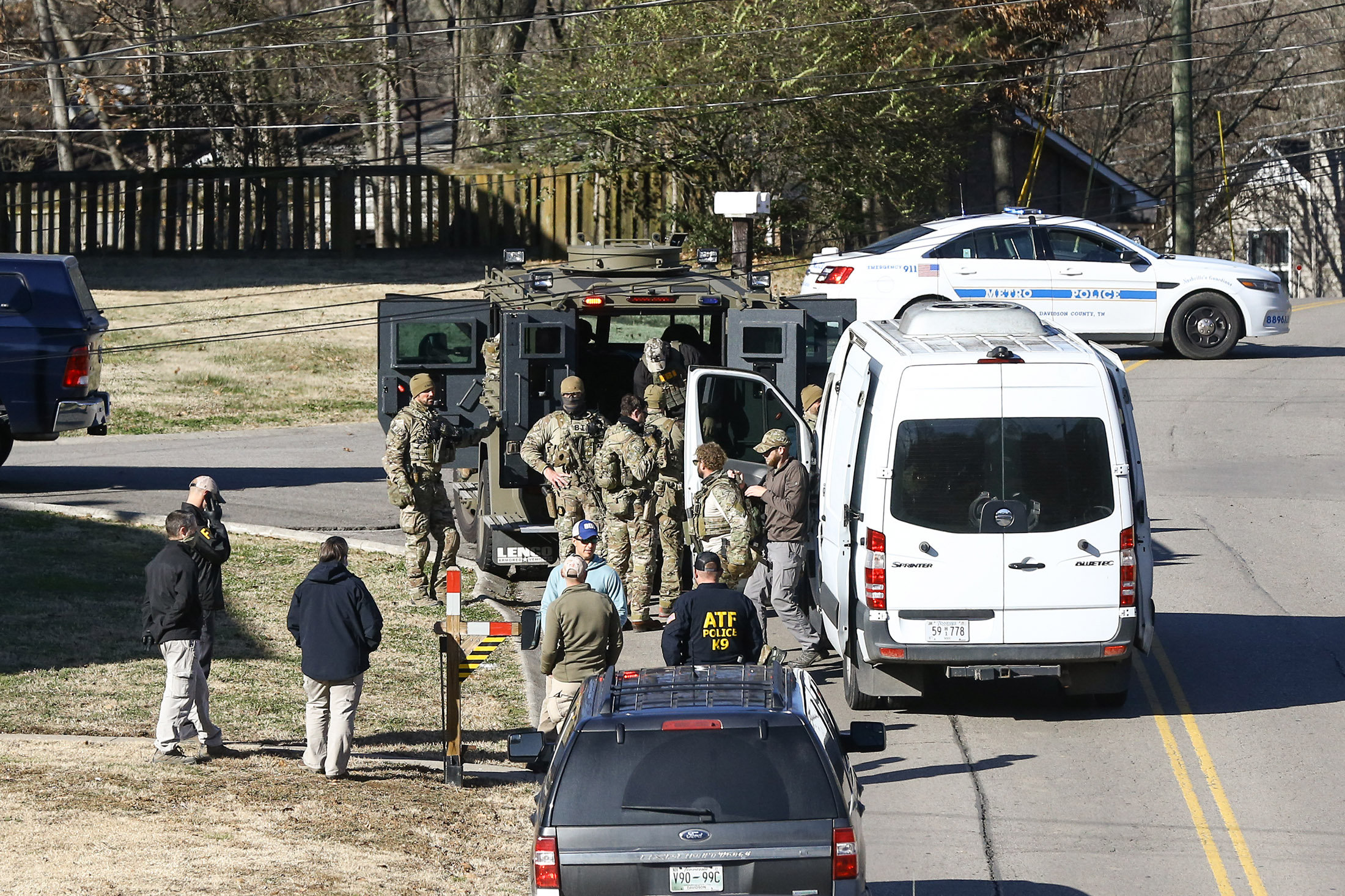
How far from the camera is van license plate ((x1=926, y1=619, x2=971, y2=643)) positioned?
1027cm

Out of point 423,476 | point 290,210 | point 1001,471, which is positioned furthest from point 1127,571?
point 290,210

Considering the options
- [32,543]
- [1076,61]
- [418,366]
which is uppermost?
[1076,61]

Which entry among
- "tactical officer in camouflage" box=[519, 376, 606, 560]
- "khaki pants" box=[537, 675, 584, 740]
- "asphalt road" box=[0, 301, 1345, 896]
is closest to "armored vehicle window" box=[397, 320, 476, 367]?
"tactical officer in camouflage" box=[519, 376, 606, 560]

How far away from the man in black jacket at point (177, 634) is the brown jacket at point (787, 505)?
4.23 meters

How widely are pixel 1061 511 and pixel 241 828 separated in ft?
17.0

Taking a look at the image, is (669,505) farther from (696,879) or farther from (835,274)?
(835,274)

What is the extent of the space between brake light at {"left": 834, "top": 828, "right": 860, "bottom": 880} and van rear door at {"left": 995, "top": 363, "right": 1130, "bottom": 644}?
437 cm

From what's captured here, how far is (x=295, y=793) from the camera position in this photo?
9406 mm

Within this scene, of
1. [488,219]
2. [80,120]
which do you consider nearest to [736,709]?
[488,219]

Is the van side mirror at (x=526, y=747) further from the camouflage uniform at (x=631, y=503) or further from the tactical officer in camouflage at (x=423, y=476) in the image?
the tactical officer in camouflage at (x=423, y=476)

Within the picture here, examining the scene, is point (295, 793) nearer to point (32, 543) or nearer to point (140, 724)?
point (140, 724)

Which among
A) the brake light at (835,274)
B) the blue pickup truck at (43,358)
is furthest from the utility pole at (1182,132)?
the blue pickup truck at (43,358)

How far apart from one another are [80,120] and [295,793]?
38.2 metres

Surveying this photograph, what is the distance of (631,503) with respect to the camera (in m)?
13.4
